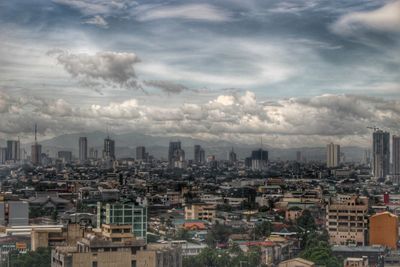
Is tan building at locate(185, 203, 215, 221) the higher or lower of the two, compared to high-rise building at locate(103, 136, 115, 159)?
lower

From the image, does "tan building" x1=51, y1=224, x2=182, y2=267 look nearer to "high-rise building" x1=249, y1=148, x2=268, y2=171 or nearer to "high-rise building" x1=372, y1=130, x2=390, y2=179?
"high-rise building" x1=372, y1=130, x2=390, y2=179

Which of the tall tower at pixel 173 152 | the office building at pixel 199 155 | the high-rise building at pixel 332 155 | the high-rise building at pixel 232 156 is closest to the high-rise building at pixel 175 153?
the tall tower at pixel 173 152

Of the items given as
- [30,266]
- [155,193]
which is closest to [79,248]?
[30,266]

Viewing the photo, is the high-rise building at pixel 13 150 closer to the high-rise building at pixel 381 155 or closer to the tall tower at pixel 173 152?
the tall tower at pixel 173 152

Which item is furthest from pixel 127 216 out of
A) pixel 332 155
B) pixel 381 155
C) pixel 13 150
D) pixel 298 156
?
pixel 381 155

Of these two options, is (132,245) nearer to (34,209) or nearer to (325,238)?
(325,238)

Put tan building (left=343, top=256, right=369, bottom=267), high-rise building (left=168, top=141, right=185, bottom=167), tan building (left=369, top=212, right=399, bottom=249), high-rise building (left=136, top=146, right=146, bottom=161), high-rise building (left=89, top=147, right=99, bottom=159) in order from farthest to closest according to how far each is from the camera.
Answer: high-rise building (left=89, top=147, right=99, bottom=159)
high-rise building (left=168, top=141, right=185, bottom=167)
high-rise building (left=136, top=146, right=146, bottom=161)
tan building (left=369, top=212, right=399, bottom=249)
tan building (left=343, top=256, right=369, bottom=267)

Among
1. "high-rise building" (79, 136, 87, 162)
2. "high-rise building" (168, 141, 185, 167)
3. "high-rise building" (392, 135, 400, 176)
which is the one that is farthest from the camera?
"high-rise building" (168, 141, 185, 167)

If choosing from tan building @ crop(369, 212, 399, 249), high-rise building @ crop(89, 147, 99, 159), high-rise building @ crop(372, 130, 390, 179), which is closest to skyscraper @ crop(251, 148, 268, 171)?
high-rise building @ crop(372, 130, 390, 179)
